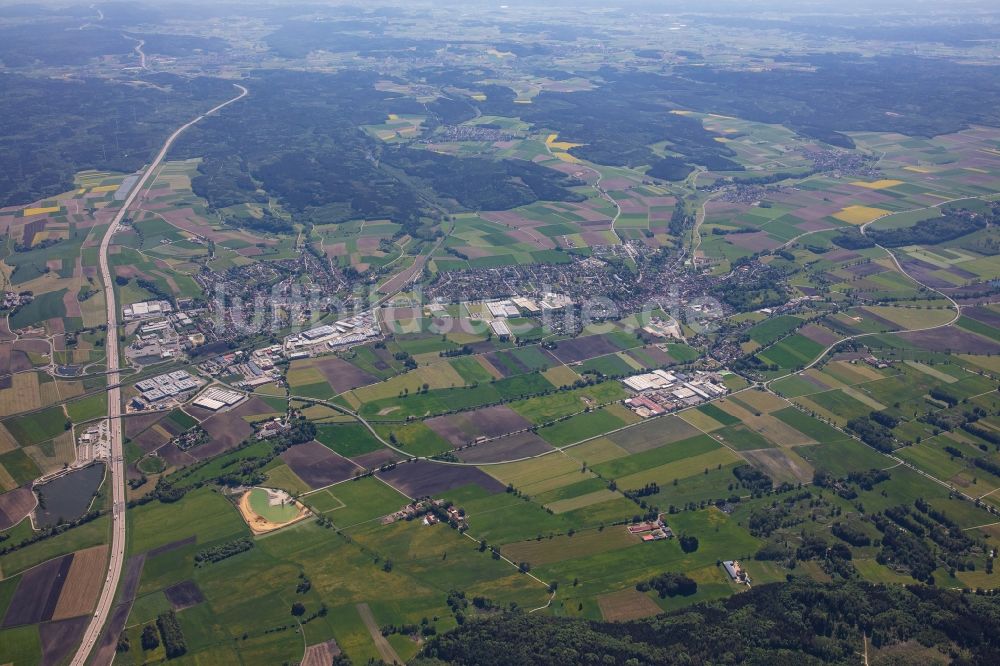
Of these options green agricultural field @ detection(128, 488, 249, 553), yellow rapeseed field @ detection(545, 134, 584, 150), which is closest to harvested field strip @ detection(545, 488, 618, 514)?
green agricultural field @ detection(128, 488, 249, 553)

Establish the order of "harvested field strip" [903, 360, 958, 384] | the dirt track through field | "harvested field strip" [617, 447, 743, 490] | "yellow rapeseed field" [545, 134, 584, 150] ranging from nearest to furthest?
the dirt track through field
"harvested field strip" [617, 447, 743, 490]
"harvested field strip" [903, 360, 958, 384]
"yellow rapeseed field" [545, 134, 584, 150]

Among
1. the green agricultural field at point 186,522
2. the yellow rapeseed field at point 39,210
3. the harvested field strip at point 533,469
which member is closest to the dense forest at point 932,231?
the harvested field strip at point 533,469

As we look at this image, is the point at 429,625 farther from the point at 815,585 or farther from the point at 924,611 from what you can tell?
the point at 924,611

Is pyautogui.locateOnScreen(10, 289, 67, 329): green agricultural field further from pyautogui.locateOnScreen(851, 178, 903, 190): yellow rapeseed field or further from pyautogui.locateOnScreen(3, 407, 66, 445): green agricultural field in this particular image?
pyautogui.locateOnScreen(851, 178, 903, 190): yellow rapeseed field

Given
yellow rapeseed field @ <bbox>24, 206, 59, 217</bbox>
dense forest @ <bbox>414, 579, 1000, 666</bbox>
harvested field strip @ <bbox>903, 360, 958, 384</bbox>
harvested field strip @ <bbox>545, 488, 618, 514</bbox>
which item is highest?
harvested field strip @ <bbox>903, 360, 958, 384</bbox>

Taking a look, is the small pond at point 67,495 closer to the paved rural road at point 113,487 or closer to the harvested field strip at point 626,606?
the paved rural road at point 113,487

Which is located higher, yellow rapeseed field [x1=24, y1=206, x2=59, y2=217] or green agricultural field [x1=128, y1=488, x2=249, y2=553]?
yellow rapeseed field [x1=24, y1=206, x2=59, y2=217]

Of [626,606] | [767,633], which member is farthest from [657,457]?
[767,633]
